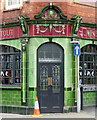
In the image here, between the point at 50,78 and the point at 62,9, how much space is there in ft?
11.0

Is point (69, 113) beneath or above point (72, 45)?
beneath

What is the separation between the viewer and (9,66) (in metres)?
15.1

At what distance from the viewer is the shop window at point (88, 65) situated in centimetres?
1557

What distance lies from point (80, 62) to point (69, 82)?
1.79 meters

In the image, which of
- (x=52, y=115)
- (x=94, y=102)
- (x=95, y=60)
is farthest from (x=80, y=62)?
(x=52, y=115)

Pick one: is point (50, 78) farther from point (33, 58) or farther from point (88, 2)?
point (88, 2)

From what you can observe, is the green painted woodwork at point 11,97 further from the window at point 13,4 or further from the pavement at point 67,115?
the window at point 13,4

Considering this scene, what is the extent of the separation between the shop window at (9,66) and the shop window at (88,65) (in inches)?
132

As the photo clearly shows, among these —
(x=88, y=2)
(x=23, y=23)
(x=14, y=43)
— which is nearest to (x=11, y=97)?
(x=14, y=43)

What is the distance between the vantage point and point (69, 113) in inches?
541

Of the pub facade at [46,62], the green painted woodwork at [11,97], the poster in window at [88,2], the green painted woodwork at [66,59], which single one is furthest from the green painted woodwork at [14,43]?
the poster in window at [88,2]

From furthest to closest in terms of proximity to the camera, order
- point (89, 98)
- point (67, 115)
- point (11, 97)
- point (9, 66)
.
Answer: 1. point (89, 98)
2. point (9, 66)
3. point (11, 97)
4. point (67, 115)

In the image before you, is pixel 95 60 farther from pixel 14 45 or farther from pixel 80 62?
pixel 14 45

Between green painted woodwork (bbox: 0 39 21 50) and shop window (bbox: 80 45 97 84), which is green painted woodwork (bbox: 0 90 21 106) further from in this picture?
shop window (bbox: 80 45 97 84)
